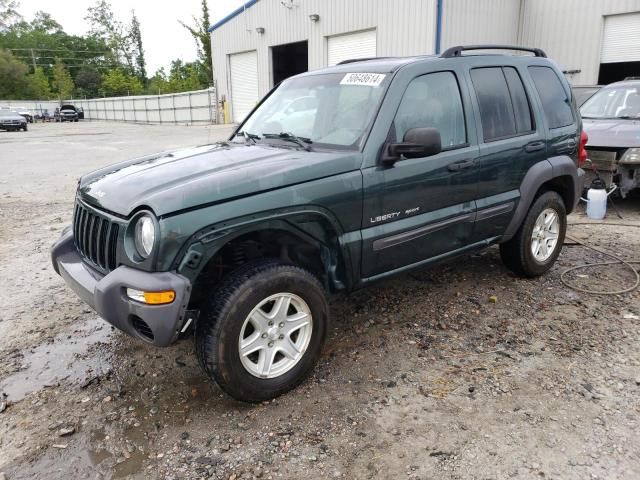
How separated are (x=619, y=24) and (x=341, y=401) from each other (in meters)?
17.2

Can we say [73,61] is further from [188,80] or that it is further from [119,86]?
[188,80]

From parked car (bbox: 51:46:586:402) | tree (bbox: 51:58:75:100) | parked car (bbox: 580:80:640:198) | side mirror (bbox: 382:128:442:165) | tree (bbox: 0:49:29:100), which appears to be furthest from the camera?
tree (bbox: 51:58:75:100)

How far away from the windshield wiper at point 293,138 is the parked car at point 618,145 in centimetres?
523

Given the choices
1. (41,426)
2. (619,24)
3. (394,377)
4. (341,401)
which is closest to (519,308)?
(394,377)

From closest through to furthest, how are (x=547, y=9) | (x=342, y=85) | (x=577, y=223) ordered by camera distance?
(x=342, y=85) → (x=577, y=223) → (x=547, y=9)

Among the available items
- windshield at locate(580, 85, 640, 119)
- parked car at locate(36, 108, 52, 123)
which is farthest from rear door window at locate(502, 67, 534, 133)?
parked car at locate(36, 108, 52, 123)

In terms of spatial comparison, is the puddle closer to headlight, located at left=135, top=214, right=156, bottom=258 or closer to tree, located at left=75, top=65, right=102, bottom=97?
headlight, located at left=135, top=214, right=156, bottom=258

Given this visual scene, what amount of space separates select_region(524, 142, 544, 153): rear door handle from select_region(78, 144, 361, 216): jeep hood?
1.78 m

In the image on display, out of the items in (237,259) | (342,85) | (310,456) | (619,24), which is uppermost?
(619,24)

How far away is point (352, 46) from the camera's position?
63.0ft

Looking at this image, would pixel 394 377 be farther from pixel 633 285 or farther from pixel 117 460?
pixel 633 285

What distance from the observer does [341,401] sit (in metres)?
3.05

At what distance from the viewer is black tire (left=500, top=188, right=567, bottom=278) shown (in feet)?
14.8

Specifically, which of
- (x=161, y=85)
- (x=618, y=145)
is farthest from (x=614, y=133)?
(x=161, y=85)
